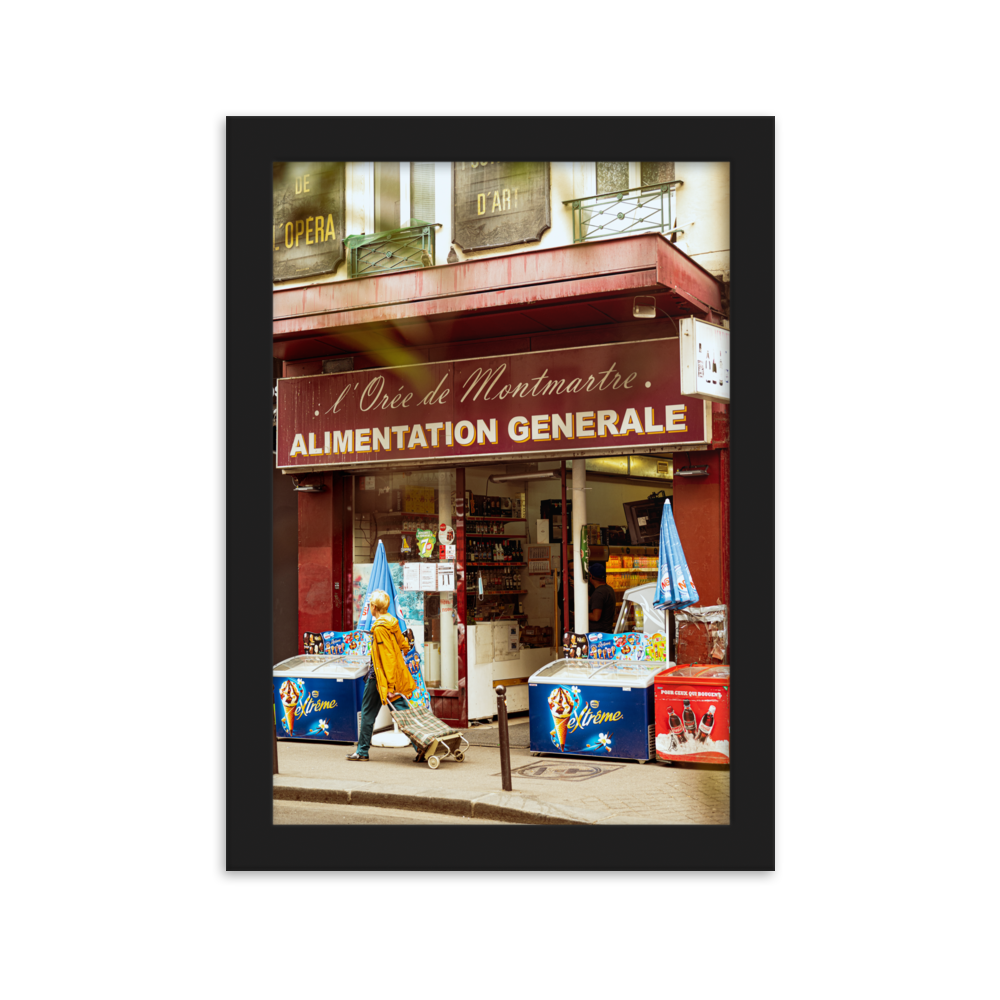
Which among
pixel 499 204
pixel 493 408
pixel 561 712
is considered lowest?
pixel 561 712

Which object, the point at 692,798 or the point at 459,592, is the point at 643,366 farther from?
the point at 692,798

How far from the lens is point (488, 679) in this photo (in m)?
10.9

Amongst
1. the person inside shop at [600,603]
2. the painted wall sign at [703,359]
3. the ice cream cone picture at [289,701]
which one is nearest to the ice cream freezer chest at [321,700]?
the ice cream cone picture at [289,701]

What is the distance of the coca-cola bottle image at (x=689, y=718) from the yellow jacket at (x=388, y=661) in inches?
94.8

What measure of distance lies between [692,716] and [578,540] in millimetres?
2458

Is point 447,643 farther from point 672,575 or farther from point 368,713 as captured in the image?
point 672,575

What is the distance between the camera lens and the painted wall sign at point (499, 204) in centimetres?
989

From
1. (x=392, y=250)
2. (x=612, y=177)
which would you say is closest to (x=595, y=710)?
(x=612, y=177)

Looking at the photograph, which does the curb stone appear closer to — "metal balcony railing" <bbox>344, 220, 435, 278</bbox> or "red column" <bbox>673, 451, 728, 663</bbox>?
"red column" <bbox>673, 451, 728, 663</bbox>

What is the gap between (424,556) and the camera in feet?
36.1

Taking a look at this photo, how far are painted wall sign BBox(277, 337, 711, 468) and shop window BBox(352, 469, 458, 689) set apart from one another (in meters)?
0.53

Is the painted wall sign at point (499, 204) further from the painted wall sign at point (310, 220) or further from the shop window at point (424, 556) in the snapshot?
the shop window at point (424, 556)

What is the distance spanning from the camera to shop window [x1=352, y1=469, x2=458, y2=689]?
10914mm

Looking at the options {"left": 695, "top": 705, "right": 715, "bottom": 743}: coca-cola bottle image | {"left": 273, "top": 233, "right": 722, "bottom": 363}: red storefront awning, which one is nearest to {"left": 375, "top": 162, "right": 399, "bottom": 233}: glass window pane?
{"left": 273, "top": 233, "right": 722, "bottom": 363}: red storefront awning
